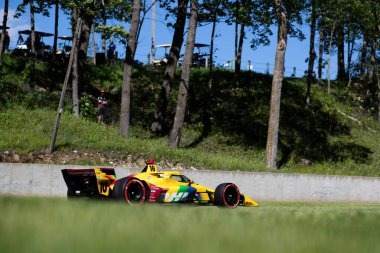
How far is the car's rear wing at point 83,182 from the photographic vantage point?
13789mm

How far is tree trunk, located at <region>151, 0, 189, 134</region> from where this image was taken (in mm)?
29766

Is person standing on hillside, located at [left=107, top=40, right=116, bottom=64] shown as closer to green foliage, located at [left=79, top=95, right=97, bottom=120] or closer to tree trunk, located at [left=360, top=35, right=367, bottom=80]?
green foliage, located at [left=79, top=95, right=97, bottom=120]

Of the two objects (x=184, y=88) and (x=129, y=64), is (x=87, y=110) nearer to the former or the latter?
(x=129, y=64)

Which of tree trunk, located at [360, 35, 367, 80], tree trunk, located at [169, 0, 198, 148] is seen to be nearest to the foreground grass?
tree trunk, located at [169, 0, 198, 148]

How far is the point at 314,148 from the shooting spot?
3262cm

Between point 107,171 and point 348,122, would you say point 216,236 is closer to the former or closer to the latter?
point 107,171

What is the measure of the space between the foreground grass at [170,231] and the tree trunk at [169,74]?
22873 mm

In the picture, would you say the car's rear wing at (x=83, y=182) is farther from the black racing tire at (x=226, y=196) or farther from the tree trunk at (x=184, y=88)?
the tree trunk at (x=184, y=88)

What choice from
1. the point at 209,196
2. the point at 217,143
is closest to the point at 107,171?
the point at 209,196

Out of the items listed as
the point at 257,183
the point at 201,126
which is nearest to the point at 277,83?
the point at 257,183

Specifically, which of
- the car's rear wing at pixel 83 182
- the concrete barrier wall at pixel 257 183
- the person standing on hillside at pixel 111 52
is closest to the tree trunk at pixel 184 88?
the concrete barrier wall at pixel 257 183

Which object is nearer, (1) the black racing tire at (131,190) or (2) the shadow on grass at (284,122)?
(1) the black racing tire at (131,190)

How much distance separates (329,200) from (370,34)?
23801 mm

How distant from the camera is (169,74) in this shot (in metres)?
30.5
